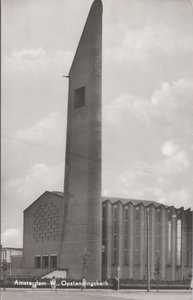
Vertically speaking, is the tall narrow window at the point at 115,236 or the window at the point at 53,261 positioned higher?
the tall narrow window at the point at 115,236

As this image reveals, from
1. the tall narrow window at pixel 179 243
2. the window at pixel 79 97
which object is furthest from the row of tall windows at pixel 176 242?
the window at pixel 79 97

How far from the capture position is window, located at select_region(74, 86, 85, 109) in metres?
22.6

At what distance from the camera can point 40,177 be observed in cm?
Result: 1054

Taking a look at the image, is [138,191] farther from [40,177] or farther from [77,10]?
[77,10]

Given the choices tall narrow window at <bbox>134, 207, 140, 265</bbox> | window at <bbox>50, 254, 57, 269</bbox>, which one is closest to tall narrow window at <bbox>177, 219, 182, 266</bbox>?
tall narrow window at <bbox>134, 207, 140, 265</bbox>

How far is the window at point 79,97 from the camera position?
74.0 ft

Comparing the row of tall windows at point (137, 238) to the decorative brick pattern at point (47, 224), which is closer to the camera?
the decorative brick pattern at point (47, 224)

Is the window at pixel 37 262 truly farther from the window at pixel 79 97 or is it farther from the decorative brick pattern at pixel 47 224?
the window at pixel 79 97

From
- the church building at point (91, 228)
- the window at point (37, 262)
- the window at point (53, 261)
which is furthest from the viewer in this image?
the window at point (37, 262)

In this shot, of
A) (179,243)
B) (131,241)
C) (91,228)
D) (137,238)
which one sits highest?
(91,228)

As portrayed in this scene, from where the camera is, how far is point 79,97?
23125 millimetres

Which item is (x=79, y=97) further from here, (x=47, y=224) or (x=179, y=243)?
(x=179, y=243)

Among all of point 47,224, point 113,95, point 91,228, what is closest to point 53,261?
point 47,224

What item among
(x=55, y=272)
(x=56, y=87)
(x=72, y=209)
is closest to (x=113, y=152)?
(x=56, y=87)
